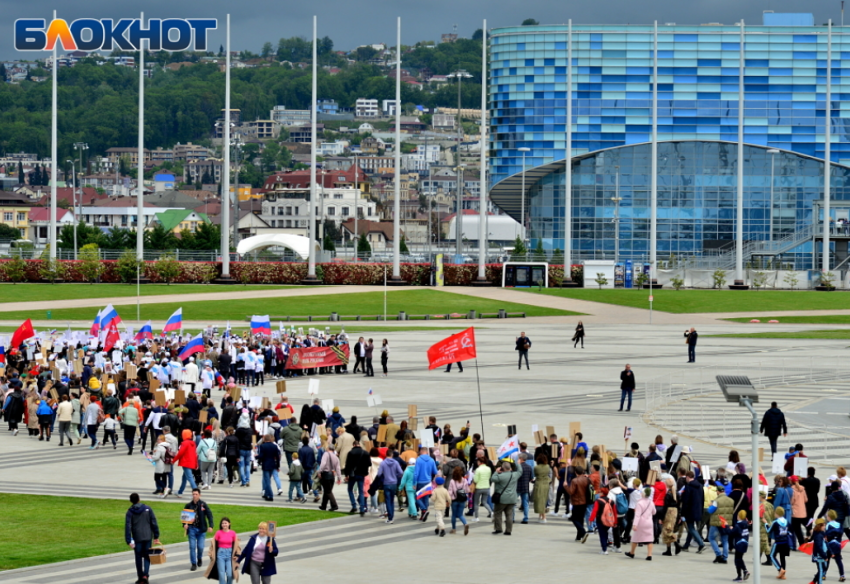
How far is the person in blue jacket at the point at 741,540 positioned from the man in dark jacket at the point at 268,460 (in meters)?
8.69

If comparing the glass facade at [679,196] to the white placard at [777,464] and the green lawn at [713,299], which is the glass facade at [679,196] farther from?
the white placard at [777,464]

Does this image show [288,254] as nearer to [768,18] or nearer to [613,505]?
[768,18]

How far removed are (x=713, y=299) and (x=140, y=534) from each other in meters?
68.1

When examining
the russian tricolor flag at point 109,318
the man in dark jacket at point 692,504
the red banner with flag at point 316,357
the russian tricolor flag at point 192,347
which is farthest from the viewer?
the red banner with flag at point 316,357

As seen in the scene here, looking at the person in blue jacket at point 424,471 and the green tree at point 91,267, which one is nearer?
the person in blue jacket at point 424,471

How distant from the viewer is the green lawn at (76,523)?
19.1m

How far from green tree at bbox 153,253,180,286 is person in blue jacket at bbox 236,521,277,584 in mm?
74276

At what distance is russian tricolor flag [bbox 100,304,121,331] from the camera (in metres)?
41.5

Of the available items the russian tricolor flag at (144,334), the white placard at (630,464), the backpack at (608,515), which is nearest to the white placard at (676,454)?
the white placard at (630,464)

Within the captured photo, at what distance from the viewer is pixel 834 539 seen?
17.5m

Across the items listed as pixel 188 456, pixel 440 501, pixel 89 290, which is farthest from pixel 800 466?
pixel 89 290

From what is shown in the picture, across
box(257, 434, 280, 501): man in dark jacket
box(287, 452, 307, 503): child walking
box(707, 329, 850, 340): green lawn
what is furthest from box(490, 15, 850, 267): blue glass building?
box(257, 434, 280, 501): man in dark jacket

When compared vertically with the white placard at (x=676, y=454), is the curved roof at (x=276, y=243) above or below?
above

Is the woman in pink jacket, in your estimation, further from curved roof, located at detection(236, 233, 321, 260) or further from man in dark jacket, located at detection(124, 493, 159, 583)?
curved roof, located at detection(236, 233, 321, 260)
